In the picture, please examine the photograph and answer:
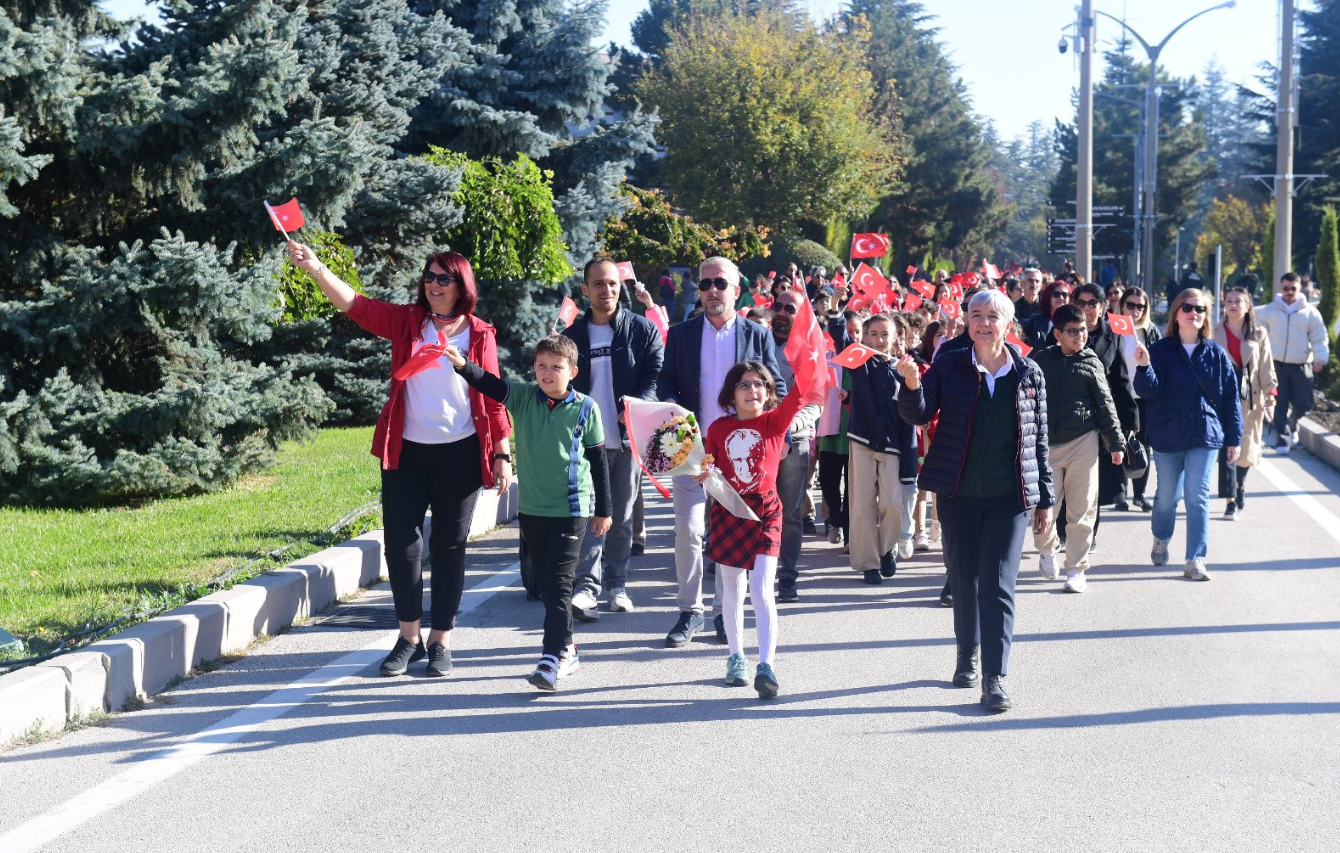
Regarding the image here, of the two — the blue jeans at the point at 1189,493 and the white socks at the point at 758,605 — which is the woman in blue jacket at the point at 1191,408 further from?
the white socks at the point at 758,605

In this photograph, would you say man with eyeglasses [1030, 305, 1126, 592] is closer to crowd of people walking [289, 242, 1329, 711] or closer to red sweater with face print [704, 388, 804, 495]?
crowd of people walking [289, 242, 1329, 711]

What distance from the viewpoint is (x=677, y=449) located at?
6996mm

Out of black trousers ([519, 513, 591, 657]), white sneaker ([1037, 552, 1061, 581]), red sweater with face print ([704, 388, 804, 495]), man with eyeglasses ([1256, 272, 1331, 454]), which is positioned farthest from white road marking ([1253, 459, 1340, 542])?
black trousers ([519, 513, 591, 657])

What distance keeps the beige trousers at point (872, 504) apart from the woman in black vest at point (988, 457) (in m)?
2.88

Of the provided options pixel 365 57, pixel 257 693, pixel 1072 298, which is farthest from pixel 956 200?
pixel 257 693

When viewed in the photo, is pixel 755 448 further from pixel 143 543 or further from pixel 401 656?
pixel 143 543

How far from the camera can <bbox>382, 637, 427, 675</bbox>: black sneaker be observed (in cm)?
703

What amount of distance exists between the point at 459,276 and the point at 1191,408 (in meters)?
5.21

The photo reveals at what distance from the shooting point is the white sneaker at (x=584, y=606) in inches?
325

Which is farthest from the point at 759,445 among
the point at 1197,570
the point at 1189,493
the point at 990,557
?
the point at 1189,493

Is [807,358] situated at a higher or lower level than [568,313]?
lower

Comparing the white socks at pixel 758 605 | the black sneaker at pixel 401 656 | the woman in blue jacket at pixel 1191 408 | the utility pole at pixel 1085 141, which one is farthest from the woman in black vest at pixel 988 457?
the utility pole at pixel 1085 141

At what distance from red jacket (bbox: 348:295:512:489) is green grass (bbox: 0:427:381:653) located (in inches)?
66.5

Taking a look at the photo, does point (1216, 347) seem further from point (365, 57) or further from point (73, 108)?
point (365, 57)
